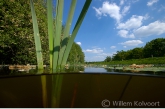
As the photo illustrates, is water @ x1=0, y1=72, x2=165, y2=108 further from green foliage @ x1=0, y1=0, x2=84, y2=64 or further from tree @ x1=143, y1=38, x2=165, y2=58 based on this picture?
tree @ x1=143, y1=38, x2=165, y2=58

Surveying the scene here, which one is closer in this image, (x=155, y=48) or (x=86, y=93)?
(x=86, y=93)

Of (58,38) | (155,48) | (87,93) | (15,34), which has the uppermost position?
(155,48)

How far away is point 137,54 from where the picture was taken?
3061 inches

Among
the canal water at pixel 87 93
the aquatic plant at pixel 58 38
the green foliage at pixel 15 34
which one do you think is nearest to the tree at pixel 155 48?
the green foliage at pixel 15 34

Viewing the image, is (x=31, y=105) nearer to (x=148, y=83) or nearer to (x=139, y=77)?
(x=139, y=77)

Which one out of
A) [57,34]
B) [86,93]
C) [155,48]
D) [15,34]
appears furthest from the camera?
[155,48]

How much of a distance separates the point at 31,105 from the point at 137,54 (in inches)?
3268

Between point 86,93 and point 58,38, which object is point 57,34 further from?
point 86,93

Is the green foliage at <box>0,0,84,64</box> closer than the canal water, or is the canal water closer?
the canal water

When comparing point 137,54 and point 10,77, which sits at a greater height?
point 137,54

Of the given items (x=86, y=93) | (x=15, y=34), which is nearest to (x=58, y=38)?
(x=86, y=93)

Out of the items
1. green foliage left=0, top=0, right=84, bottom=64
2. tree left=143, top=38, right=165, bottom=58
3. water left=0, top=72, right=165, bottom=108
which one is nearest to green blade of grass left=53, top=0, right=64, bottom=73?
water left=0, top=72, right=165, bottom=108

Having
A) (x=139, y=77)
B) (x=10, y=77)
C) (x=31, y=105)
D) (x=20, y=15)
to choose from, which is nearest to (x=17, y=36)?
(x=20, y=15)

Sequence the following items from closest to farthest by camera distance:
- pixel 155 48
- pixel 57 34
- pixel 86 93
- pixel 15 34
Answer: pixel 57 34
pixel 86 93
pixel 15 34
pixel 155 48
